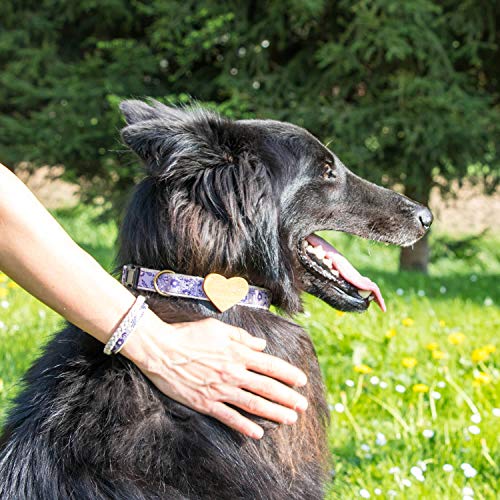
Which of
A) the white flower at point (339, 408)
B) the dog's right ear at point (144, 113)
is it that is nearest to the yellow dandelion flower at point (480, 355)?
the white flower at point (339, 408)

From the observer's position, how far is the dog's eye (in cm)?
250

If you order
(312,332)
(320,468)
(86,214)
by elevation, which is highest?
(320,468)

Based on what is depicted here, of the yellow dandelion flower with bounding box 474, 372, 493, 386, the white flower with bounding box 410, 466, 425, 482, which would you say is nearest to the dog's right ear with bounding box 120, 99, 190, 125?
the white flower with bounding box 410, 466, 425, 482

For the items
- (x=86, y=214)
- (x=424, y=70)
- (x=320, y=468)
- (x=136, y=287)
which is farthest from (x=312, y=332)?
(x=86, y=214)

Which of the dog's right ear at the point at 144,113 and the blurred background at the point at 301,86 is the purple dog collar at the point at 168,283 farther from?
the blurred background at the point at 301,86

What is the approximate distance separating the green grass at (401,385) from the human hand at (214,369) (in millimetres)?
639

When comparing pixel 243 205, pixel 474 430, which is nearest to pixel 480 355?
pixel 474 430

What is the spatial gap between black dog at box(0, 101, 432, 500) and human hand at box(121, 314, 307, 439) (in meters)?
0.09

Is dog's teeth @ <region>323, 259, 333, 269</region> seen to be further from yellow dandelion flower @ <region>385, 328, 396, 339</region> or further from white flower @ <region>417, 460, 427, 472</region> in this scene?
yellow dandelion flower @ <region>385, 328, 396, 339</region>

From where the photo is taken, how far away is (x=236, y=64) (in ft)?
27.5

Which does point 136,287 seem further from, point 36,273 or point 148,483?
point 148,483

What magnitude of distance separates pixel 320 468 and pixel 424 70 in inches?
260

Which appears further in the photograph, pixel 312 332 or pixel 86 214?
pixel 86 214

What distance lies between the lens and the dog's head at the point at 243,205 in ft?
6.75
